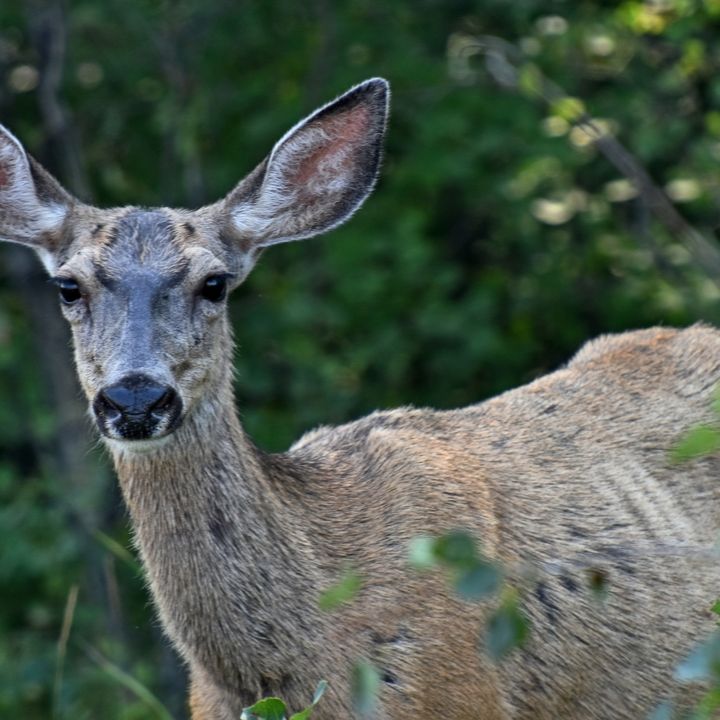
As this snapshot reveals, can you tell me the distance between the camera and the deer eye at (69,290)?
6004 millimetres

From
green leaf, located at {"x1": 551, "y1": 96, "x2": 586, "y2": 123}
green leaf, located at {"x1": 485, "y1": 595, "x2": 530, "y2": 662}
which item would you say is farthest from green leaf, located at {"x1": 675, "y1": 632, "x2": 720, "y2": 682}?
green leaf, located at {"x1": 551, "y1": 96, "x2": 586, "y2": 123}

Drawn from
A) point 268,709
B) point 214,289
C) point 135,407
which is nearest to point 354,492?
point 214,289

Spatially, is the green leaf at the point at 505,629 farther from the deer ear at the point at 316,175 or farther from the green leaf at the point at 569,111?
the green leaf at the point at 569,111

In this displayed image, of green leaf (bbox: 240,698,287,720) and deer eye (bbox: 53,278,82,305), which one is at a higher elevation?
deer eye (bbox: 53,278,82,305)

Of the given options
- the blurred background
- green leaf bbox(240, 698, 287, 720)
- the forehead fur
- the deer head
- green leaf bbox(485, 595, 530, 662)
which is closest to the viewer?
green leaf bbox(485, 595, 530, 662)

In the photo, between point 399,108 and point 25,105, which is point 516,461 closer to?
point 399,108

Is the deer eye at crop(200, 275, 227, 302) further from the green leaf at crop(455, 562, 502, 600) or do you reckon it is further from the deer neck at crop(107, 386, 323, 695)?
the green leaf at crop(455, 562, 502, 600)

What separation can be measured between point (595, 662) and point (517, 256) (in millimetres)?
5205

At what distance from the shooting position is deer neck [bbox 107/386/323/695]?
5.64 metres

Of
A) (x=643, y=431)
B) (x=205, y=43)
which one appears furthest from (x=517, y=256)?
(x=643, y=431)

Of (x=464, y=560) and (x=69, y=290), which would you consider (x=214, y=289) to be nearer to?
(x=69, y=290)

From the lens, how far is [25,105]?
34.9ft

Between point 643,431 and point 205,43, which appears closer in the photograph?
point 643,431

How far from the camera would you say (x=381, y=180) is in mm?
10586
